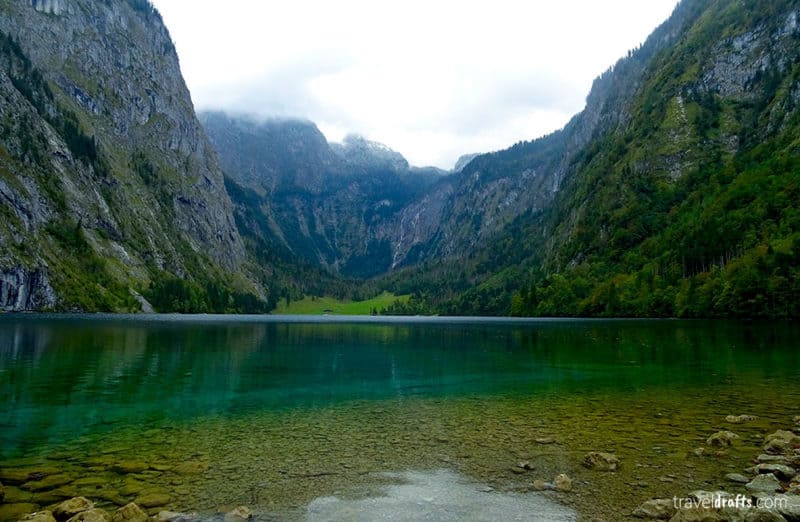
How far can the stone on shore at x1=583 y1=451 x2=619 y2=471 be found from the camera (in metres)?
19.0

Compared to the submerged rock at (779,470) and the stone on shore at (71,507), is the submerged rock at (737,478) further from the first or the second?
the stone on shore at (71,507)

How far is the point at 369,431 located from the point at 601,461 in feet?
37.2

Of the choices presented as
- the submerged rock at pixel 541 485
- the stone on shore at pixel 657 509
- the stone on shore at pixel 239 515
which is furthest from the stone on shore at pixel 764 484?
the stone on shore at pixel 239 515

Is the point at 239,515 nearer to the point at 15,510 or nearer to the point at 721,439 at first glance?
the point at 15,510

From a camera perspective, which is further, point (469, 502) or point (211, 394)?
point (211, 394)

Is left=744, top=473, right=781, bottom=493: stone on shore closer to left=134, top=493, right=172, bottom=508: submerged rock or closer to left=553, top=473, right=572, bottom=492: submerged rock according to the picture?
left=553, top=473, right=572, bottom=492: submerged rock

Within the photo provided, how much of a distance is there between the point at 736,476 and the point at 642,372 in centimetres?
3194

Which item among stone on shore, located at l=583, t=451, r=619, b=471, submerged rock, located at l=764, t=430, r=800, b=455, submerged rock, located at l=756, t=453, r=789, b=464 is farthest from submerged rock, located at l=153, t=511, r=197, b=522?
submerged rock, located at l=764, t=430, r=800, b=455

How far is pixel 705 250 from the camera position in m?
165

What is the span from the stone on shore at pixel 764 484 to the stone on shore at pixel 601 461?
4.14 metres

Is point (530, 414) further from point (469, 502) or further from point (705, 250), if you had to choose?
point (705, 250)

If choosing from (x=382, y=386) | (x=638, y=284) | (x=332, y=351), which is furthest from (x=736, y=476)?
(x=638, y=284)

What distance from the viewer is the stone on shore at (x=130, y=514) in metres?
14.1

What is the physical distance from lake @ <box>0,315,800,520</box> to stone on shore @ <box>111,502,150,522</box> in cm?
103
